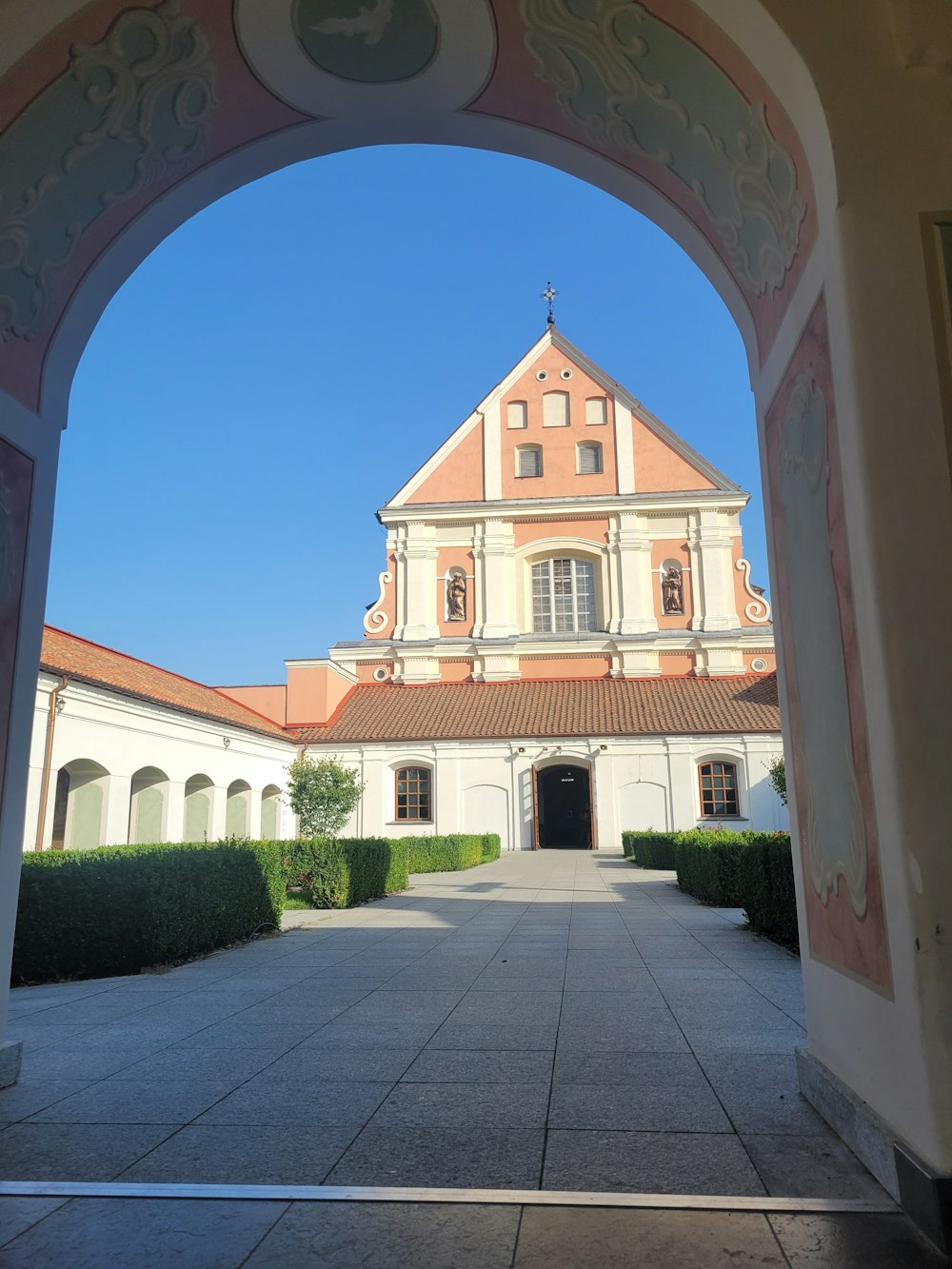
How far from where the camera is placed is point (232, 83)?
4.66 metres

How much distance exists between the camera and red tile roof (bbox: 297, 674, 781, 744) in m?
28.4

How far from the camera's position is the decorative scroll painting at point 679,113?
12.6 feet

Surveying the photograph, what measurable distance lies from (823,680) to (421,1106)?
2614 millimetres

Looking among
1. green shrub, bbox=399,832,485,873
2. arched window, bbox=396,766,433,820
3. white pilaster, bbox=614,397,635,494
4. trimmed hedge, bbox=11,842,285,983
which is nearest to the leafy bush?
trimmed hedge, bbox=11,842,285,983

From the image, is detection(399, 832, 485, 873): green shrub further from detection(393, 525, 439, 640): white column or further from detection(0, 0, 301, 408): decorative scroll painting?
detection(0, 0, 301, 408): decorative scroll painting

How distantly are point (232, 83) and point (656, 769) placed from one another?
83.6 ft

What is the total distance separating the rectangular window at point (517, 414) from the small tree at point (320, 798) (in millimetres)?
17228

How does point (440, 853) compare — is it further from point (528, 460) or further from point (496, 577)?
point (528, 460)

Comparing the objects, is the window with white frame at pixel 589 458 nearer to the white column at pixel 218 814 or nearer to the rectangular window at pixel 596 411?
the rectangular window at pixel 596 411

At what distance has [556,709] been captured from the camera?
29641 mm

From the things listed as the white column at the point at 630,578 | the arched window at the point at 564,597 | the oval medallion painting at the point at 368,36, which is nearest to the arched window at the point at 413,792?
the arched window at the point at 564,597

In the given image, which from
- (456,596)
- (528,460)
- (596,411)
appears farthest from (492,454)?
(456,596)

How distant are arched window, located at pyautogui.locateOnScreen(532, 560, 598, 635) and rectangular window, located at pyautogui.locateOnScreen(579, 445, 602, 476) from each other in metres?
3.48

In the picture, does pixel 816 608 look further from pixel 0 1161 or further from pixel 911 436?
pixel 0 1161
